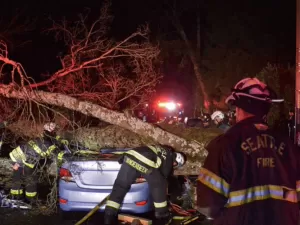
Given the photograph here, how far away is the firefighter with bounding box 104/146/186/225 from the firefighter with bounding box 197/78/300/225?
3.24 meters

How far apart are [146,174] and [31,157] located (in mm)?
2419

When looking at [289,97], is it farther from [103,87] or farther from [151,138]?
[151,138]

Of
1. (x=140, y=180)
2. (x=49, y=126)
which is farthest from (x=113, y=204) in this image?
(x=49, y=126)

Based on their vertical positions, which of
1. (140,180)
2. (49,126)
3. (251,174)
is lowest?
(140,180)

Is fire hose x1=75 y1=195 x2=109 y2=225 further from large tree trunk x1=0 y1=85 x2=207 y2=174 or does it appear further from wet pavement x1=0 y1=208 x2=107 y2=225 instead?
large tree trunk x1=0 y1=85 x2=207 y2=174

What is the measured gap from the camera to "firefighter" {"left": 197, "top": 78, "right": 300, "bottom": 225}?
2062 mm

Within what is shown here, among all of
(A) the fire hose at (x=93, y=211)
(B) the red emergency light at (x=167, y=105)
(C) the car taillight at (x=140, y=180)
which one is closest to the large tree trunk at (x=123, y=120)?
(C) the car taillight at (x=140, y=180)

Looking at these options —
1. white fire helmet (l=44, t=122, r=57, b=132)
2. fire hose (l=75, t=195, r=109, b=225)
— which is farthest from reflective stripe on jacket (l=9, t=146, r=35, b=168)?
fire hose (l=75, t=195, r=109, b=225)

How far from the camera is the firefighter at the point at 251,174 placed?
2.06 m

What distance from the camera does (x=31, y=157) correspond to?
693cm

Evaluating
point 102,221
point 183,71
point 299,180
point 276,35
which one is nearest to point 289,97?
point 276,35

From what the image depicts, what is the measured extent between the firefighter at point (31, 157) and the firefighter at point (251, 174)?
5075 millimetres

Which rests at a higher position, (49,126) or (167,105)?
(167,105)

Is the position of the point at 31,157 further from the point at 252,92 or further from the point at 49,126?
the point at 252,92
